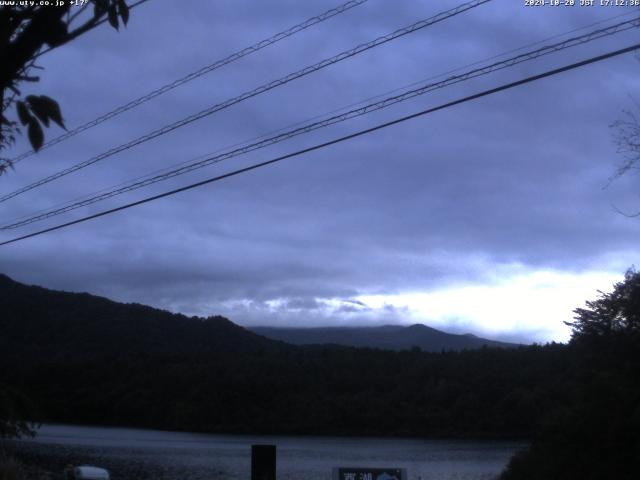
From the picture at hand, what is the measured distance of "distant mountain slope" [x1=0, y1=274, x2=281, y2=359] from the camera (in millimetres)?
60406

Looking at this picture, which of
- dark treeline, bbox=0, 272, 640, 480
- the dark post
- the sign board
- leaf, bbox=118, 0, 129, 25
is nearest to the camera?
leaf, bbox=118, 0, 129, 25

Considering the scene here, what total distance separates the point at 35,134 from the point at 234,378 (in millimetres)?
69171

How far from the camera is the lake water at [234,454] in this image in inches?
1443

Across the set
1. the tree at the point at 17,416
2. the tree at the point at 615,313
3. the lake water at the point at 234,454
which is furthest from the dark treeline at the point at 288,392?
the tree at the point at 17,416

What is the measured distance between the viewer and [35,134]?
451 centimetres

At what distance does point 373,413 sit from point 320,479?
1426 inches

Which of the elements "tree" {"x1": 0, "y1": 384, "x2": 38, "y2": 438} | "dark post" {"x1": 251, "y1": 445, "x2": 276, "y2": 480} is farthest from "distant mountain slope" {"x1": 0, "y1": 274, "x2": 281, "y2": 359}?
"dark post" {"x1": 251, "y1": 445, "x2": 276, "y2": 480}

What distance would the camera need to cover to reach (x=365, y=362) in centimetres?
7962

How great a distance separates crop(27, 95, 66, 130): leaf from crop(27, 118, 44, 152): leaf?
0.15ft

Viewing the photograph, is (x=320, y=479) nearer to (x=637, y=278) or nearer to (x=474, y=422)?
(x=637, y=278)

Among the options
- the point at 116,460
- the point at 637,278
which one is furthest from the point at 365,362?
the point at 637,278

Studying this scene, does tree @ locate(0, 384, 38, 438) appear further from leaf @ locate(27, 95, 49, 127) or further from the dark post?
leaf @ locate(27, 95, 49, 127)

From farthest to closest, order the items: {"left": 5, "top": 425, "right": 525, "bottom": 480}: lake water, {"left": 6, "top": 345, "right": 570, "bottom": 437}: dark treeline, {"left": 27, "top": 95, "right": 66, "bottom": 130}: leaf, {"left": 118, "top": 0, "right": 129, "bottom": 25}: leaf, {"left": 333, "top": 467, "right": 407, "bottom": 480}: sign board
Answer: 1. {"left": 6, "top": 345, "right": 570, "bottom": 437}: dark treeline
2. {"left": 5, "top": 425, "right": 525, "bottom": 480}: lake water
3. {"left": 333, "top": 467, "right": 407, "bottom": 480}: sign board
4. {"left": 118, "top": 0, "right": 129, "bottom": 25}: leaf
5. {"left": 27, "top": 95, "right": 66, "bottom": 130}: leaf

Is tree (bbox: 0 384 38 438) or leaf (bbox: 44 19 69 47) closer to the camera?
leaf (bbox: 44 19 69 47)
